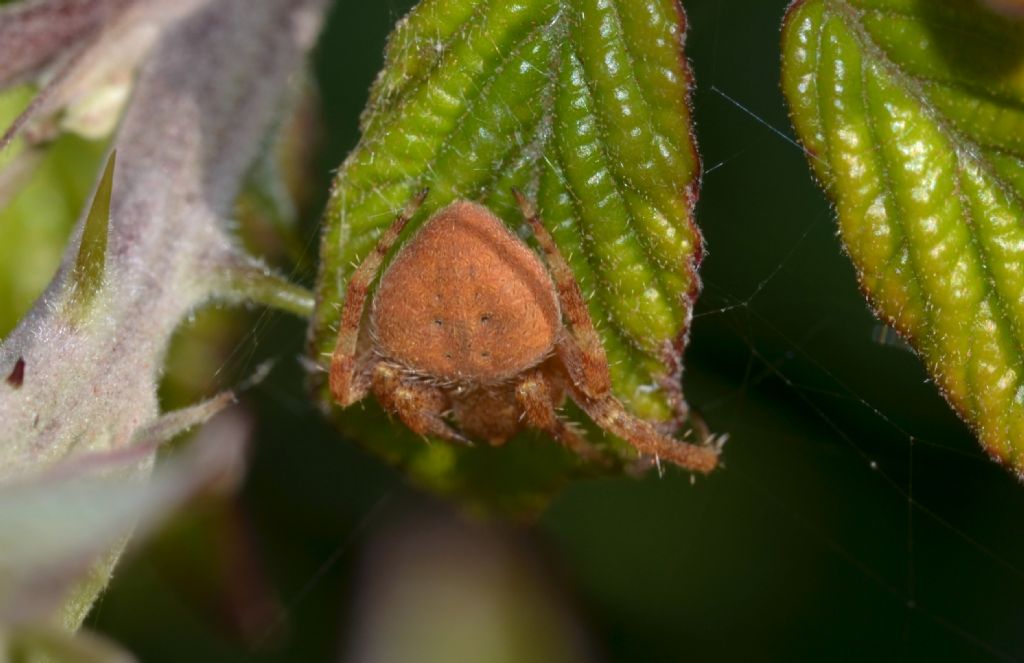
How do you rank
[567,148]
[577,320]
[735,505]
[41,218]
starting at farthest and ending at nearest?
[735,505], [41,218], [577,320], [567,148]

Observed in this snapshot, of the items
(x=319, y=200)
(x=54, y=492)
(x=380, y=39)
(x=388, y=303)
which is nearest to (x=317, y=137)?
(x=319, y=200)

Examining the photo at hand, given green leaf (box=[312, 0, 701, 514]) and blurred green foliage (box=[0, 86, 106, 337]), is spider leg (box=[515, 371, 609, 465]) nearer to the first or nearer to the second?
green leaf (box=[312, 0, 701, 514])

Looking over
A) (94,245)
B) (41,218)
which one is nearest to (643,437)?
(94,245)

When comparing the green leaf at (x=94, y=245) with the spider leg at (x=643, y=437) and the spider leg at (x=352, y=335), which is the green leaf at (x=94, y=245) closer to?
the spider leg at (x=352, y=335)

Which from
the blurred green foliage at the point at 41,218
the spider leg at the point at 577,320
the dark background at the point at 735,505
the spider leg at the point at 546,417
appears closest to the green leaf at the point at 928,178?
the spider leg at the point at 577,320

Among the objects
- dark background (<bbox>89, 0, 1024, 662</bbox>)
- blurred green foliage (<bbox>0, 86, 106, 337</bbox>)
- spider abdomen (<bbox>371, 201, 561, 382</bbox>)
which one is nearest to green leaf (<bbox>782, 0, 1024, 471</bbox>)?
spider abdomen (<bbox>371, 201, 561, 382</bbox>)

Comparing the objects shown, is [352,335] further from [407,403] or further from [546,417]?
[546,417]
